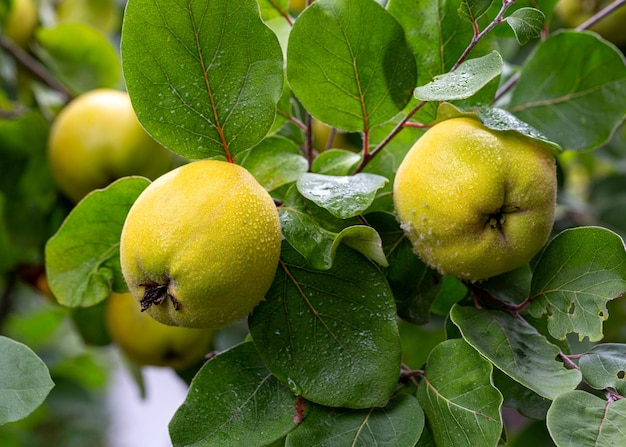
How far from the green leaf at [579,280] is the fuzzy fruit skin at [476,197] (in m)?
0.04

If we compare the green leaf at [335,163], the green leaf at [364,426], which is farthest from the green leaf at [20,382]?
the green leaf at [335,163]

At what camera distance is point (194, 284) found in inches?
22.8

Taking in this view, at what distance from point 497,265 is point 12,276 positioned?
1224mm

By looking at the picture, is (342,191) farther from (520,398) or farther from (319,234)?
(520,398)

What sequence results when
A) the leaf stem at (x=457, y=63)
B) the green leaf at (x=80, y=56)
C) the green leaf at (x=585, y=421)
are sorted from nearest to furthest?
the green leaf at (x=585, y=421) → the leaf stem at (x=457, y=63) → the green leaf at (x=80, y=56)

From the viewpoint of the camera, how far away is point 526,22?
633 mm

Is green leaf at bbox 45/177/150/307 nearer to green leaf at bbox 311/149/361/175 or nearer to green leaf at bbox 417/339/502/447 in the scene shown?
green leaf at bbox 311/149/361/175

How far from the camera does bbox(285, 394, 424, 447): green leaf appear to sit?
2.08ft

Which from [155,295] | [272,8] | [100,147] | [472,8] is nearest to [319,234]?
[155,295]

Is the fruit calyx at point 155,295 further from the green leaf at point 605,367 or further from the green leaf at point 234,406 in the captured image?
the green leaf at point 605,367

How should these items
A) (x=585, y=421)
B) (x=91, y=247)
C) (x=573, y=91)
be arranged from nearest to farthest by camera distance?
1. (x=585, y=421)
2. (x=91, y=247)
3. (x=573, y=91)

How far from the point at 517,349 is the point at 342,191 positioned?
0.73 ft

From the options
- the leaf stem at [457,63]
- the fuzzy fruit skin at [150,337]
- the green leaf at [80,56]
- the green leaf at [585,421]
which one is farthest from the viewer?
the green leaf at [80,56]

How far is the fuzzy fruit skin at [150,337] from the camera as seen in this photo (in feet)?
3.63
